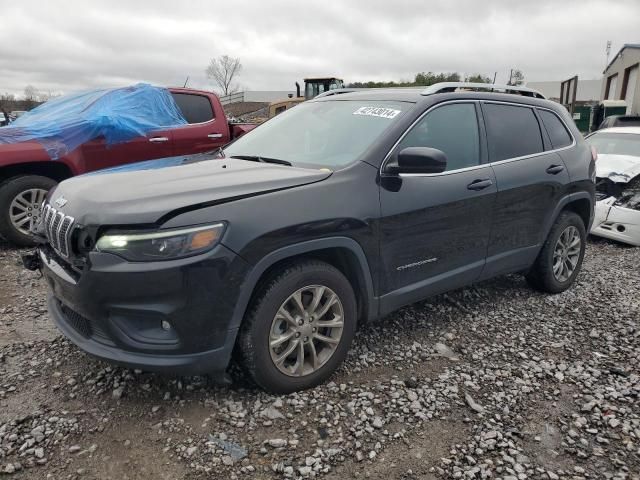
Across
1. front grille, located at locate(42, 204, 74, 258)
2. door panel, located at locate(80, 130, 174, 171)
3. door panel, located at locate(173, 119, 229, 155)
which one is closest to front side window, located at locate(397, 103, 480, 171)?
front grille, located at locate(42, 204, 74, 258)

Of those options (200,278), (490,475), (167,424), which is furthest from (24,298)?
(490,475)

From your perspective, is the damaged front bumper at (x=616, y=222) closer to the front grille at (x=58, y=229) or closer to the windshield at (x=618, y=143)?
the windshield at (x=618, y=143)

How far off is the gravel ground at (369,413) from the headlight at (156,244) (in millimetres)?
935

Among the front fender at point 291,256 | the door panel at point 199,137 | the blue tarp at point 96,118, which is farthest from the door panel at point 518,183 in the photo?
the blue tarp at point 96,118

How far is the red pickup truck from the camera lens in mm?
5387

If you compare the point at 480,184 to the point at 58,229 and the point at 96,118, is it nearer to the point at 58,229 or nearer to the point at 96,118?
the point at 58,229

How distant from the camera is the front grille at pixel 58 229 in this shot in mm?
2523

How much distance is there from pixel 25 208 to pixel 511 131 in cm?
509

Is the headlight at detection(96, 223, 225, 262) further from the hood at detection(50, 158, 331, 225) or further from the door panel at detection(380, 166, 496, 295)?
the door panel at detection(380, 166, 496, 295)

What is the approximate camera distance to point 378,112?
3.36 meters

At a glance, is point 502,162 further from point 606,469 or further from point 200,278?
point 200,278

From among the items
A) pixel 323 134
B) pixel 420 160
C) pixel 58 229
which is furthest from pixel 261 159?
pixel 58 229

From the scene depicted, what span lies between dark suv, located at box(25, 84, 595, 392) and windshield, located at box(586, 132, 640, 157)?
4.41m

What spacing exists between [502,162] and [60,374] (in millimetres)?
3392
